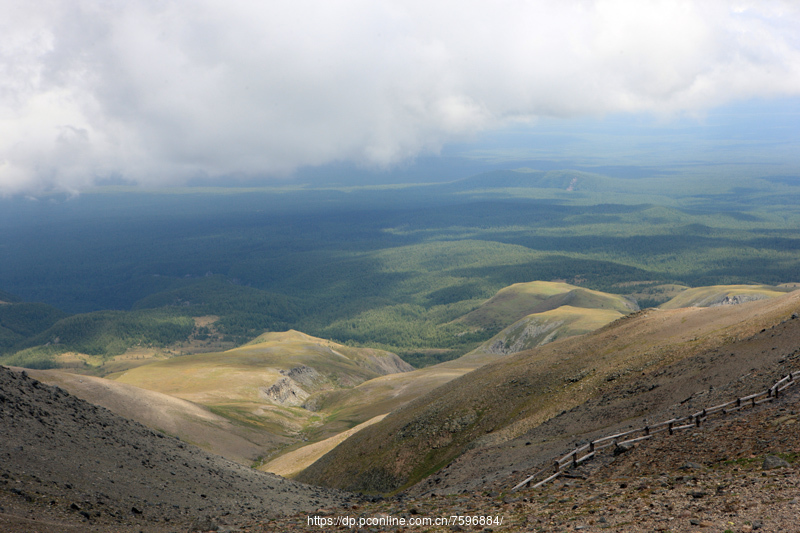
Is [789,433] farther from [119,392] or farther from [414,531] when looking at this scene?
[119,392]

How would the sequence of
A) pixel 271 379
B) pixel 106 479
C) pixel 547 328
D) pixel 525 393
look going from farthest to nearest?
pixel 547 328, pixel 271 379, pixel 525 393, pixel 106 479

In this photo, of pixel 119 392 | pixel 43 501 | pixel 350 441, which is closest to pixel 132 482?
pixel 43 501

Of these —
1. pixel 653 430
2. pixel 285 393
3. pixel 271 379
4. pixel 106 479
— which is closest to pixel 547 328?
pixel 285 393

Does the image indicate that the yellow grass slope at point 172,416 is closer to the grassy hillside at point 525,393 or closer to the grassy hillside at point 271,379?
the grassy hillside at point 271,379

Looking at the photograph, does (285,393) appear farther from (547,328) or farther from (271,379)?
(547,328)

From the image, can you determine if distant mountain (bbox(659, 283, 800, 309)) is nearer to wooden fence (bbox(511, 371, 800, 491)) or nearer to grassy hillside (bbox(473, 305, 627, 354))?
grassy hillside (bbox(473, 305, 627, 354))

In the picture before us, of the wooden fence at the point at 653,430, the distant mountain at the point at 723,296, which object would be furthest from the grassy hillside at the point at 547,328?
the wooden fence at the point at 653,430
